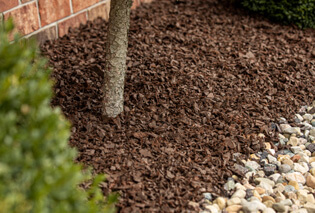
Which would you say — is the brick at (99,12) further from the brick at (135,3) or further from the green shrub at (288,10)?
the green shrub at (288,10)

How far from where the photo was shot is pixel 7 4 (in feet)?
10.9

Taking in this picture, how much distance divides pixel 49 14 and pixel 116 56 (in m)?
1.33

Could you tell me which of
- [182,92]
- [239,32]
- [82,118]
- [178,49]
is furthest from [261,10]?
[82,118]

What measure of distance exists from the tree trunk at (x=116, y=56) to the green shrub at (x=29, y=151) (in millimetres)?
1192

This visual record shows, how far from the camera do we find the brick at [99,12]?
14.0 ft

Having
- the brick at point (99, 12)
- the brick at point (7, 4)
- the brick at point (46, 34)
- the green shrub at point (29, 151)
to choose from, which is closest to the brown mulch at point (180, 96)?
the brick at point (46, 34)

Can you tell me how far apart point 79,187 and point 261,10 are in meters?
3.23

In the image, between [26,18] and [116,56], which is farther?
[26,18]

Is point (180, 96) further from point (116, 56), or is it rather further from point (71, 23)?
point (71, 23)

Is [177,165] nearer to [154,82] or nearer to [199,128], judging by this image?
[199,128]

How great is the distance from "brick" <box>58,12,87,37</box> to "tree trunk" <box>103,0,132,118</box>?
1.33m

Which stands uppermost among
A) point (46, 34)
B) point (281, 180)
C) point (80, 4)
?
point (80, 4)

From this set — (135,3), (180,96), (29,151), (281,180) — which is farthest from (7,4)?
(281,180)

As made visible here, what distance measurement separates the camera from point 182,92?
321 cm
